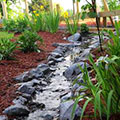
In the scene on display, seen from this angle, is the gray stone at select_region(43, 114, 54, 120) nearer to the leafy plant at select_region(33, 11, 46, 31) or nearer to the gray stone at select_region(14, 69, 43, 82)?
the gray stone at select_region(14, 69, 43, 82)

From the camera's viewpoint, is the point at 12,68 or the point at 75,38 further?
the point at 75,38

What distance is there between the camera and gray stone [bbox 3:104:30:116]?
2146 mm

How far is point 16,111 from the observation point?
2158 mm

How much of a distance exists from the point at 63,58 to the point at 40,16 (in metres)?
3.66

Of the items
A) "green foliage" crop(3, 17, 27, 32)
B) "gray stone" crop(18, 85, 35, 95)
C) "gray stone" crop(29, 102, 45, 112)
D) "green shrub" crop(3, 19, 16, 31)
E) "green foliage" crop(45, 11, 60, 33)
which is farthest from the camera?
"green shrub" crop(3, 19, 16, 31)

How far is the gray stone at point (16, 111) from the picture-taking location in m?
2.15

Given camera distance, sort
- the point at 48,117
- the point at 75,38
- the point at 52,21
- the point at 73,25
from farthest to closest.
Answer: the point at 52,21
the point at 73,25
the point at 75,38
the point at 48,117

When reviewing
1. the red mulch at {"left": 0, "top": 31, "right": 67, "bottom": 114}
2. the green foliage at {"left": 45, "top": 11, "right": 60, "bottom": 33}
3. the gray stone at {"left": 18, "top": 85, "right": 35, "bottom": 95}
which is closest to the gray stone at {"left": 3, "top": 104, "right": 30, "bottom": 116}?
the red mulch at {"left": 0, "top": 31, "right": 67, "bottom": 114}

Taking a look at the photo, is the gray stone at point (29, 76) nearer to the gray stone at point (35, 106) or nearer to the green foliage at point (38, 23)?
the gray stone at point (35, 106)

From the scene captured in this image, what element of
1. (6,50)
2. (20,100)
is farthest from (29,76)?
(6,50)

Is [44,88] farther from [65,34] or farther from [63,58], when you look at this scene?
[65,34]

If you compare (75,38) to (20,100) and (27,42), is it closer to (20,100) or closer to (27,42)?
(27,42)

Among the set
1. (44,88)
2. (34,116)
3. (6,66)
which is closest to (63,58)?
(6,66)

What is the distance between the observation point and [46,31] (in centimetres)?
808
